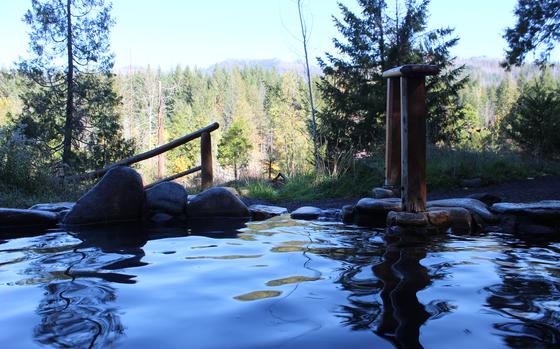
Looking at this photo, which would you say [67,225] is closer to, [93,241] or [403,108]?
[93,241]

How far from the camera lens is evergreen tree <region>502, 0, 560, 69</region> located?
11727mm

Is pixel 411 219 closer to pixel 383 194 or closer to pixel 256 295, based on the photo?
pixel 383 194

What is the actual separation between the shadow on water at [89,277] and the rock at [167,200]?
75 cm

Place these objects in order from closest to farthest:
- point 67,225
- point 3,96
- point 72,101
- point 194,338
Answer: point 194,338
point 67,225
point 72,101
point 3,96

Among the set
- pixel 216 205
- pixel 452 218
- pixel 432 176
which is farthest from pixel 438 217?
pixel 432 176

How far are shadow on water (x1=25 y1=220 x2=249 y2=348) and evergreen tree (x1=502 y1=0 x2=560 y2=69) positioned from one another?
1078 cm

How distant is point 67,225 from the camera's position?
17.7 ft

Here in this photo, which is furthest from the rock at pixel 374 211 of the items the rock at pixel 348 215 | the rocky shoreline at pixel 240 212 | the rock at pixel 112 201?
the rock at pixel 112 201

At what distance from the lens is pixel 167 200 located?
6141 mm

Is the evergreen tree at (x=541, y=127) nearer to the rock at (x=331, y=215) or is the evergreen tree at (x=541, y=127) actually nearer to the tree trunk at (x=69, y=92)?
the rock at (x=331, y=215)

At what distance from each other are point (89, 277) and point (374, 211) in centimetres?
346

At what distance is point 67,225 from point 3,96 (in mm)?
63819

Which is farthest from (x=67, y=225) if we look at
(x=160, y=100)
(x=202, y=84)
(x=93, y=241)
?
(x=202, y=84)

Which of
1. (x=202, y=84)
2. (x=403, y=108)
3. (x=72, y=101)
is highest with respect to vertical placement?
(x=202, y=84)
